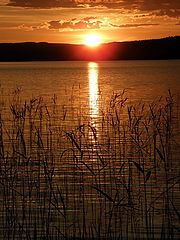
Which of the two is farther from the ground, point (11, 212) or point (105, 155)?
point (105, 155)

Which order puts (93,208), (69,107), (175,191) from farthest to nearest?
(69,107)
(175,191)
(93,208)

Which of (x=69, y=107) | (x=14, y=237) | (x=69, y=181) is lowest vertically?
(x=14, y=237)

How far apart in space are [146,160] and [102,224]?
396 cm

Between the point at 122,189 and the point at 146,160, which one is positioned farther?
the point at 146,160

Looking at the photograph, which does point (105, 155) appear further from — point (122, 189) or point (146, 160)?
point (122, 189)

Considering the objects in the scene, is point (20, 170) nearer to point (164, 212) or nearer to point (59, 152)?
point (59, 152)

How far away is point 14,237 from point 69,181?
287cm

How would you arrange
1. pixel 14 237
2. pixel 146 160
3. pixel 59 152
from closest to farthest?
pixel 14 237 < pixel 146 160 < pixel 59 152

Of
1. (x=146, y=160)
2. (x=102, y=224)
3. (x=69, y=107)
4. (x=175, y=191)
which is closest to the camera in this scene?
(x=102, y=224)

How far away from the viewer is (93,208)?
7.90 meters

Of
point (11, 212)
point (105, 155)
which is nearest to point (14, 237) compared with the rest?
point (11, 212)

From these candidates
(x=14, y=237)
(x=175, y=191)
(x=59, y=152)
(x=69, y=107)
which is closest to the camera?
(x=14, y=237)

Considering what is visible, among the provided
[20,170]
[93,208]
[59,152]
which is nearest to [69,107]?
[59,152]

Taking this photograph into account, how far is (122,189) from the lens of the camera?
8.77 meters
